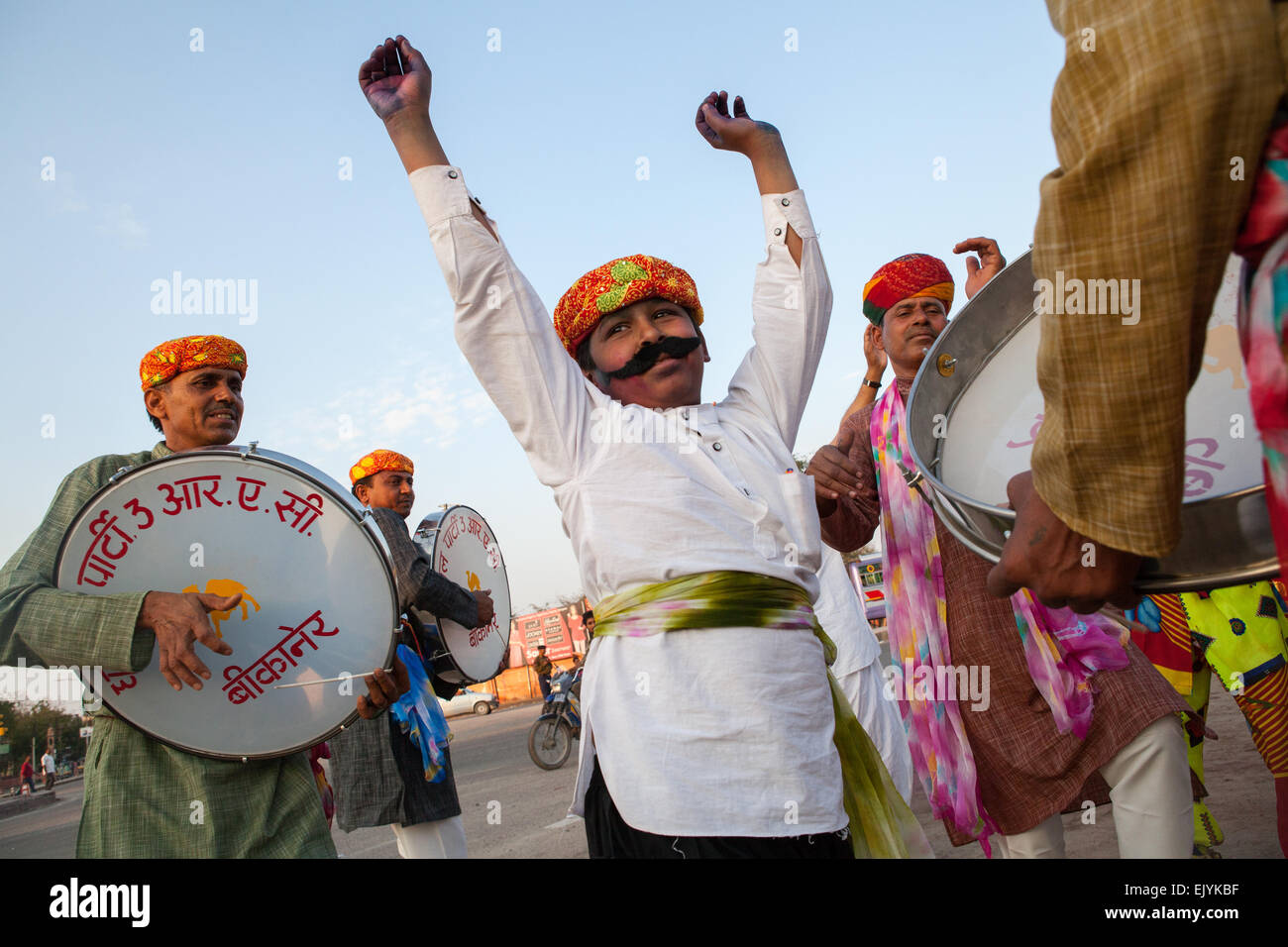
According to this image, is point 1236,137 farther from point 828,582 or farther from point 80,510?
point 828,582

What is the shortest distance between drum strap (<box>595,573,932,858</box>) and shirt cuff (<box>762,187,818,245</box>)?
0.99 metres

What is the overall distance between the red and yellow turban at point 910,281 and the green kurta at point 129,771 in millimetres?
2692

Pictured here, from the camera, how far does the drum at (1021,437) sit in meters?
1.13

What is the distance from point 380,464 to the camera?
17.9ft

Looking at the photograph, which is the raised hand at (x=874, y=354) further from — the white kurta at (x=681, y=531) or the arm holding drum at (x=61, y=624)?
the arm holding drum at (x=61, y=624)

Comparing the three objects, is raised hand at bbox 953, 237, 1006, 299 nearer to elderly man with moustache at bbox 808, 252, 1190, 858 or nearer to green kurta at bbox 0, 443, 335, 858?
elderly man with moustache at bbox 808, 252, 1190, 858

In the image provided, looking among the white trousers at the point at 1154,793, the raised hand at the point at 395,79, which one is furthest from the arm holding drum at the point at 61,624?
the white trousers at the point at 1154,793

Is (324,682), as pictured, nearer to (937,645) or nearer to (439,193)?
(439,193)

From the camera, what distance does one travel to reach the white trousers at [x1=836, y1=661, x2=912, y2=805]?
14.6 ft

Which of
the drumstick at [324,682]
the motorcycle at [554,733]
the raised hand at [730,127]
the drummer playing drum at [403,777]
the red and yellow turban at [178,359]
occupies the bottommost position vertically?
the motorcycle at [554,733]

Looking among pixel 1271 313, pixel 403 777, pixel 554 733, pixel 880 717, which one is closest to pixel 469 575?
pixel 403 777

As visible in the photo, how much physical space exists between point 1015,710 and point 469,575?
3.36 meters

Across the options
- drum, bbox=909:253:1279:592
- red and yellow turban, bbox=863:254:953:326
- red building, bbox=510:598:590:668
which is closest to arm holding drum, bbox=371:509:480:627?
red and yellow turban, bbox=863:254:953:326
